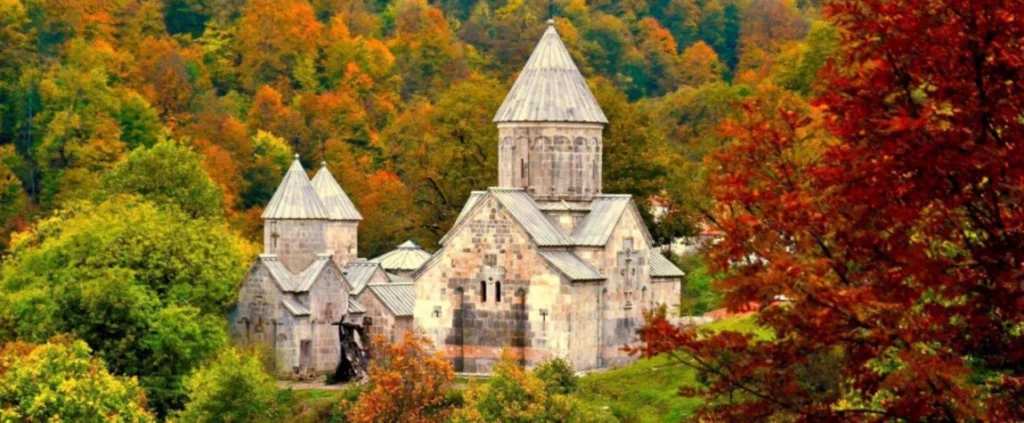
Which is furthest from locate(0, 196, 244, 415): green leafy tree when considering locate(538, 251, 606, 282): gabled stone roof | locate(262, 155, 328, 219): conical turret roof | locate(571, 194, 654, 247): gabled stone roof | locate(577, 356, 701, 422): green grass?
locate(577, 356, 701, 422): green grass

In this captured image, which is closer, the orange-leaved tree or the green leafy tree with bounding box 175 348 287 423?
the orange-leaved tree

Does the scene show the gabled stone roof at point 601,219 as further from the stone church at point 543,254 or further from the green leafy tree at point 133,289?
the green leafy tree at point 133,289

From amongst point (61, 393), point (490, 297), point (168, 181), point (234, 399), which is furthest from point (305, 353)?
point (61, 393)

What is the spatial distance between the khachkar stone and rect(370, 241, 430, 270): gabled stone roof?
8.64 m

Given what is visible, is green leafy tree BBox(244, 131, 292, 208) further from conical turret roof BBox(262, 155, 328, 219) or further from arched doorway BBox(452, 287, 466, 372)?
arched doorway BBox(452, 287, 466, 372)

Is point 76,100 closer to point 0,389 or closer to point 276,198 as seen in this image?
point 276,198

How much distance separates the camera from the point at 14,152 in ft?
263

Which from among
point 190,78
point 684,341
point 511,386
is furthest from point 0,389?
Answer: point 190,78

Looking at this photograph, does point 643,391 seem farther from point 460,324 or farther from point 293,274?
point 293,274

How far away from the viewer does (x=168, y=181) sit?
6116 cm

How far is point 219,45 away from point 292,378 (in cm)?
5565

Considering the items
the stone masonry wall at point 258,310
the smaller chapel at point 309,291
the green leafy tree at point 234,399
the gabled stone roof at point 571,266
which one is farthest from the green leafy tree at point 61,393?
the stone masonry wall at point 258,310

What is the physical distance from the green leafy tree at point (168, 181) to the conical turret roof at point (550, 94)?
15.8 meters

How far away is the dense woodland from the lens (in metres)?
13.3
